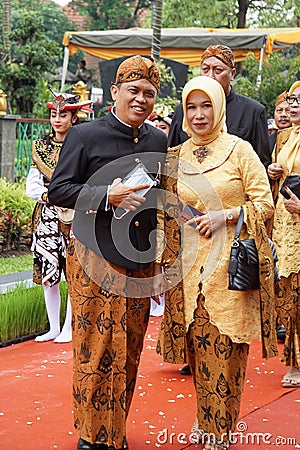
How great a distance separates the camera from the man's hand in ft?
11.7

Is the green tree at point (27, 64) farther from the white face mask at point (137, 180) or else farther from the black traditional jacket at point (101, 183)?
the white face mask at point (137, 180)

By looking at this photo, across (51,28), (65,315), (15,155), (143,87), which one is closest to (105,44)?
(15,155)

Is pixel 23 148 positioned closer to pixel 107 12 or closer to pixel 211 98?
pixel 211 98

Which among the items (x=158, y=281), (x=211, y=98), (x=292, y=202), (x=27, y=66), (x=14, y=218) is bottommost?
(x=14, y=218)

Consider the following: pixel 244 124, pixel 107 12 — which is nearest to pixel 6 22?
pixel 244 124

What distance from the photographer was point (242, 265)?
368cm

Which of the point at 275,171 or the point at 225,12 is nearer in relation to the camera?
the point at 275,171

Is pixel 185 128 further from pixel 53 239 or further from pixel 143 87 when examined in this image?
pixel 53 239

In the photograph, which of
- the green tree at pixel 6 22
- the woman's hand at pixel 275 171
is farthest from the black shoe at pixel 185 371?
the green tree at pixel 6 22

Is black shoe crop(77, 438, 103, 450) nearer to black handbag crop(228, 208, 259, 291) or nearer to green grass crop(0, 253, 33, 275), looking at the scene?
black handbag crop(228, 208, 259, 291)

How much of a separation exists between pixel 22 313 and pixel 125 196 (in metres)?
2.96

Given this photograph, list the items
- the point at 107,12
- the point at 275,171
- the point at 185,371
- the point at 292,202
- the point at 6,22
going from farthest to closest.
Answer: the point at 107,12 → the point at 6,22 → the point at 275,171 → the point at 185,371 → the point at 292,202

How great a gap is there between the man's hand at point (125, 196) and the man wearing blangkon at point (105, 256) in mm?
89

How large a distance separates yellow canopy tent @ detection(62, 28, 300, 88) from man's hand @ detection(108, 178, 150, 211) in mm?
13499
